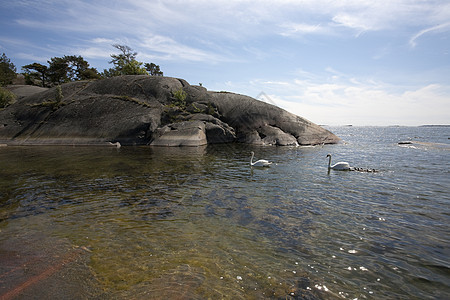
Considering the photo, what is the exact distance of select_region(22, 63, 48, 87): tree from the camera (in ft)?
178

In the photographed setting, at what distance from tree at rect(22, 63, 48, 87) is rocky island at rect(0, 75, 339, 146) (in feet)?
73.6

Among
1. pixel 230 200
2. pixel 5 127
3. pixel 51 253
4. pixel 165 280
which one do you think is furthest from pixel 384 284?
pixel 5 127

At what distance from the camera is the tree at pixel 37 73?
54344 millimetres

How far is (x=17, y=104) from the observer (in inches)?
1476

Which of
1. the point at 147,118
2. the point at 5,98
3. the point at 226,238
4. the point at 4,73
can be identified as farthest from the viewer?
the point at 4,73

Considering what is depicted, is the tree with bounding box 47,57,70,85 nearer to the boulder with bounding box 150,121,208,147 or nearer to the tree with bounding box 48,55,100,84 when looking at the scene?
the tree with bounding box 48,55,100,84

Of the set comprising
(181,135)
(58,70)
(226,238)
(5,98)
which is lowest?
(226,238)

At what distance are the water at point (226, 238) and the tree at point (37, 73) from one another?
56697 millimetres

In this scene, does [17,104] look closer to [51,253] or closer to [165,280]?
[51,253]

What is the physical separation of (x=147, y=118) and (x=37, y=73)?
44983mm

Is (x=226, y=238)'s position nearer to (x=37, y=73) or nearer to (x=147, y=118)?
(x=147, y=118)

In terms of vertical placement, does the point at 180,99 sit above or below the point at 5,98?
above

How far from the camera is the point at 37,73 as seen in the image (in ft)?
186

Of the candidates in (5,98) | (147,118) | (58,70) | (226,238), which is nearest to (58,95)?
(5,98)
